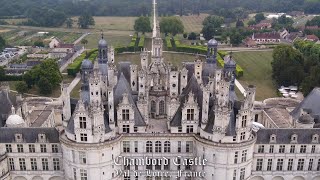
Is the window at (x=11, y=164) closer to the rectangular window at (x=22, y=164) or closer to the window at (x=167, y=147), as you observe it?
the rectangular window at (x=22, y=164)

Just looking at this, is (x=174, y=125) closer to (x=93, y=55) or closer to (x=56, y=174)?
(x=56, y=174)

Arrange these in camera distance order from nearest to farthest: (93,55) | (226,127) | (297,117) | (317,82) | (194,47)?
(226,127) < (297,117) < (317,82) < (93,55) < (194,47)

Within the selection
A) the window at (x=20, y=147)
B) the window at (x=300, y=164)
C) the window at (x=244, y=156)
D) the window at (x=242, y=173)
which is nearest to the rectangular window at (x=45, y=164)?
the window at (x=20, y=147)

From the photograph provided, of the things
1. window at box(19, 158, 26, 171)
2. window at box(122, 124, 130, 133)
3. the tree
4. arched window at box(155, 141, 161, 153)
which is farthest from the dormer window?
the tree

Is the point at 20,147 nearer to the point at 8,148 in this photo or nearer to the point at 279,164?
the point at 8,148

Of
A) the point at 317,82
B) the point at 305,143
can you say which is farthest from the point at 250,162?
the point at 317,82

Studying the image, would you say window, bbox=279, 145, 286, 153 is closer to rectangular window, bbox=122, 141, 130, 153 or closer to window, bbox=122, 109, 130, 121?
rectangular window, bbox=122, 141, 130, 153

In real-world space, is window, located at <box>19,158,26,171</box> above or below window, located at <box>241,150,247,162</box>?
below
